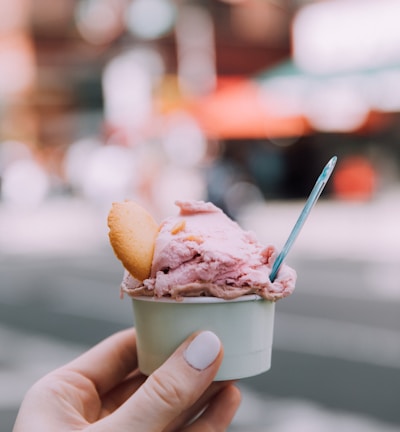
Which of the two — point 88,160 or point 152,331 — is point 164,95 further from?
point 152,331

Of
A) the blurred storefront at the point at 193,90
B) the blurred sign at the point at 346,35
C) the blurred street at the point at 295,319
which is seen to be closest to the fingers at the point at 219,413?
the blurred street at the point at 295,319

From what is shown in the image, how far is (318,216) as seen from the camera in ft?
63.7

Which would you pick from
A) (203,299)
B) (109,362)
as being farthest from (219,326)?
(109,362)

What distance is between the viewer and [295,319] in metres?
8.93

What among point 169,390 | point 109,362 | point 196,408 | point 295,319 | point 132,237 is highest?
point 132,237

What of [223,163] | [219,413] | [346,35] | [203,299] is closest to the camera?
[203,299]

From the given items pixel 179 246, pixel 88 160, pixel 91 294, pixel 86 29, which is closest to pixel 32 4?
pixel 86 29

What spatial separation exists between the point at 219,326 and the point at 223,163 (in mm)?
16362

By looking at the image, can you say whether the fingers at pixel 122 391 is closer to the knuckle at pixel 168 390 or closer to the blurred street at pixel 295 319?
the knuckle at pixel 168 390

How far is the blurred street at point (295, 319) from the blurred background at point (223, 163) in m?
0.03

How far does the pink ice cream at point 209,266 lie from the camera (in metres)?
1.81

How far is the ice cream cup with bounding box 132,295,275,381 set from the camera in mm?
1788

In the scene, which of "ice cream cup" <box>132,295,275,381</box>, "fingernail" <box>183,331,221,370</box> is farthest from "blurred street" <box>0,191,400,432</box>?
"fingernail" <box>183,331,221,370</box>

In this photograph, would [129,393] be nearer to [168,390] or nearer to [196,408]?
[196,408]
